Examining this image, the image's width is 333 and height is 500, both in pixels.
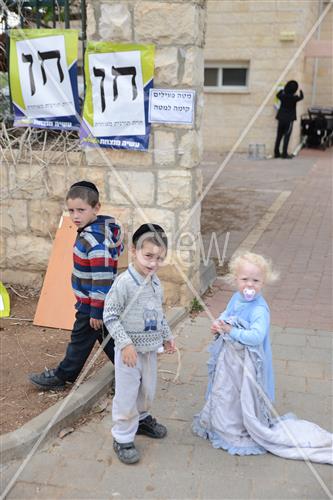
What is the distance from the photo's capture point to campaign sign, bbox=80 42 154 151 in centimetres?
442

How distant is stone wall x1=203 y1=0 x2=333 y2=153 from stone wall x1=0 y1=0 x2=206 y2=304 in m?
10.9

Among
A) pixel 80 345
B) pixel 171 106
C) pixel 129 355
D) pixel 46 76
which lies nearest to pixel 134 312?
pixel 129 355

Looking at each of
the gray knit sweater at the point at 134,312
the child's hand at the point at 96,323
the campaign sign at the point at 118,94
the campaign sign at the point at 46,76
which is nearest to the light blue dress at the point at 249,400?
the gray knit sweater at the point at 134,312

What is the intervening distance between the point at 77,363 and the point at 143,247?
45.3 inches

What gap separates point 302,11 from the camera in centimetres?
1407

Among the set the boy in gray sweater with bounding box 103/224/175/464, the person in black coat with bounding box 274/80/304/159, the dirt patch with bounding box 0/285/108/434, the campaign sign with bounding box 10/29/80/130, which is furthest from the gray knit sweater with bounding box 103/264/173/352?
the person in black coat with bounding box 274/80/304/159

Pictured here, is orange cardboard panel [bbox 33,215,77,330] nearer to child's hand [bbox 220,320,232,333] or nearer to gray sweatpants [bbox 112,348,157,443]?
gray sweatpants [bbox 112,348,157,443]

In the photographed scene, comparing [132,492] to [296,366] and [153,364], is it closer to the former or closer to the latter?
[153,364]

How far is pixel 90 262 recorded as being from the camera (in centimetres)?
328

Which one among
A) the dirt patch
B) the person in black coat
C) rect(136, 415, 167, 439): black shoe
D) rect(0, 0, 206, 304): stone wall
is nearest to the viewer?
rect(136, 415, 167, 439): black shoe

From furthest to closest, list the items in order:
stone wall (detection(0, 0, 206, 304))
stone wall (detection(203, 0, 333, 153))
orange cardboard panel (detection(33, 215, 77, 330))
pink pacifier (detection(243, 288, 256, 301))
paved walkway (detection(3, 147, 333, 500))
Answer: stone wall (detection(203, 0, 333, 153)) < orange cardboard panel (detection(33, 215, 77, 330)) < stone wall (detection(0, 0, 206, 304)) < pink pacifier (detection(243, 288, 256, 301)) < paved walkway (detection(3, 147, 333, 500))

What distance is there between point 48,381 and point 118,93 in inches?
95.8

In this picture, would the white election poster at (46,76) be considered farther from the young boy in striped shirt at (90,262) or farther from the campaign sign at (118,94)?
the young boy in striped shirt at (90,262)

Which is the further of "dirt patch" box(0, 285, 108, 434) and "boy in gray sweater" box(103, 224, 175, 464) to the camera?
"dirt patch" box(0, 285, 108, 434)
